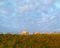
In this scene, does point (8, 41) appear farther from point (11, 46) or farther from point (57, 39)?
point (57, 39)

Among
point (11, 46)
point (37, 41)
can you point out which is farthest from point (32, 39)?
point (11, 46)

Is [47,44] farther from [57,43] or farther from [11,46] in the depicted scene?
[11,46]

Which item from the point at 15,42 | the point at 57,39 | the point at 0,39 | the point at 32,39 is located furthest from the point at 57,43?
the point at 0,39

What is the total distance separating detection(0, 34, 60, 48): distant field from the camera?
55.3ft

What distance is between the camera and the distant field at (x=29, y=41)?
16844 millimetres

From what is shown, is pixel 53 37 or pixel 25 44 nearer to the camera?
pixel 25 44

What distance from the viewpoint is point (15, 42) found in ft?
56.6

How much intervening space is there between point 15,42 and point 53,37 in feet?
10.4

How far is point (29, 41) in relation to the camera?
17.4m

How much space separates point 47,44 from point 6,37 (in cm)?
347

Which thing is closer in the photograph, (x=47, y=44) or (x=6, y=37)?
(x=47, y=44)

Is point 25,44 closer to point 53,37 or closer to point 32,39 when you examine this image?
point 32,39

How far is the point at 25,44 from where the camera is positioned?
16.9 metres

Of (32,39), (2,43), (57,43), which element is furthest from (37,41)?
(2,43)
